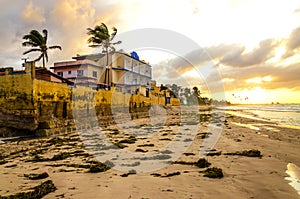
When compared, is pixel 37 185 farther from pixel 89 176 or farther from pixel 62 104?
pixel 62 104

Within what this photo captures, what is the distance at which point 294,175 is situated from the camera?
18.1 ft

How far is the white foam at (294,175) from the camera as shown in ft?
15.6

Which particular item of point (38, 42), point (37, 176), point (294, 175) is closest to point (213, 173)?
point (294, 175)

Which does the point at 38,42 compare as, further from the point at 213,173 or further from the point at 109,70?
the point at 213,173

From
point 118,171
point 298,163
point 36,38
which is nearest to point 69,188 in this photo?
point 118,171

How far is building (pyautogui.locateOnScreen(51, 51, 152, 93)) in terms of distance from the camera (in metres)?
38.4

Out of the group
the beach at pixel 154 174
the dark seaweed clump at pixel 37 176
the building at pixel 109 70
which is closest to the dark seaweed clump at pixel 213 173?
the beach at pixel 154 174

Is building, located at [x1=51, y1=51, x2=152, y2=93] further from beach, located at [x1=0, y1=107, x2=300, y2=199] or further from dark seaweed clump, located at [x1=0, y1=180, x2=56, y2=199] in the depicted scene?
dark seaweed clump, located at [x1=0, y1=180, x2=56, y2=199]

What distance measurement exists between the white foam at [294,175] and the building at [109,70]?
27.4 meters

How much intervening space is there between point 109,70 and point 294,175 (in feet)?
132

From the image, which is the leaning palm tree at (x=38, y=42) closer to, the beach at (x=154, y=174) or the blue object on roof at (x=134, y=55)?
the blue object on roof at (x=134, y=55)

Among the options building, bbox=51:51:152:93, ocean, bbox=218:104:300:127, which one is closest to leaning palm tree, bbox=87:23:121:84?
building, bbox=51:51:152:93

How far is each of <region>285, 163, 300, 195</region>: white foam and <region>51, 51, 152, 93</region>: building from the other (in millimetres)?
27353

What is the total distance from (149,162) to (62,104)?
12.3 metres
